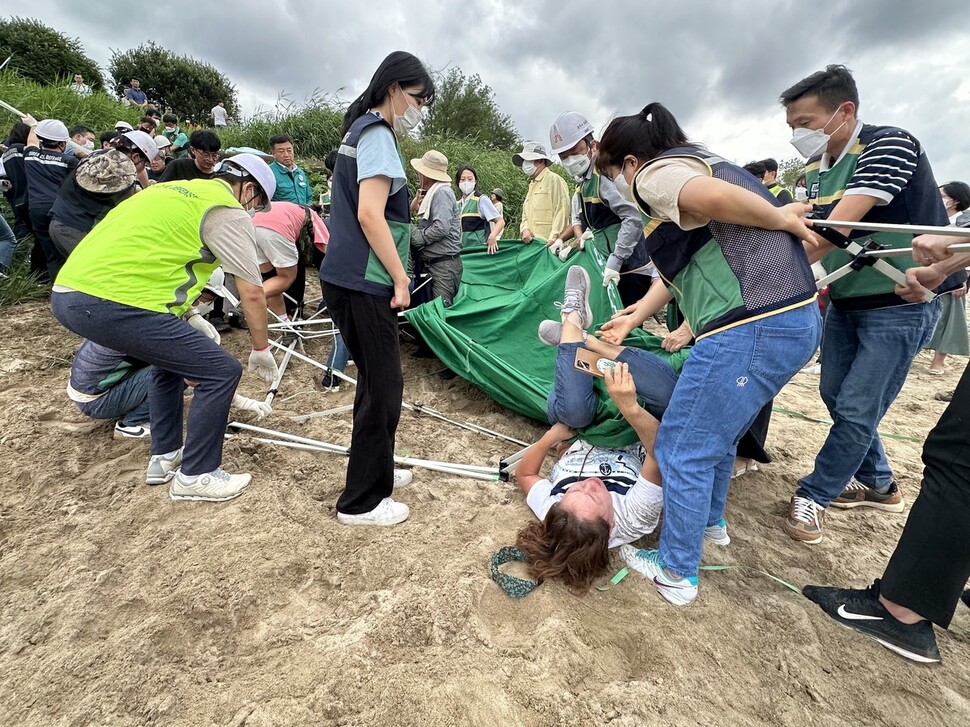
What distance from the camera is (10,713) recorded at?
4.24ft

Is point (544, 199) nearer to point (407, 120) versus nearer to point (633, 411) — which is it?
point (407, 120)

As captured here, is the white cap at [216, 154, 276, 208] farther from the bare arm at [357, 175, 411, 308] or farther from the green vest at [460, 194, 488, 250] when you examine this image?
the green vest at [460, 194, 488, 250]

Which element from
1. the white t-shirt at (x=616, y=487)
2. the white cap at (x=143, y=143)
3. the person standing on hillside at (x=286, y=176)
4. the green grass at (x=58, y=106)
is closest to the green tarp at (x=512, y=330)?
the white t-shirt at (x=616, y=487)

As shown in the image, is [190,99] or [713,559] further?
[190,99]

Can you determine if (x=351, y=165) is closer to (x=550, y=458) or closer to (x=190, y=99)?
(x=550, y=458)

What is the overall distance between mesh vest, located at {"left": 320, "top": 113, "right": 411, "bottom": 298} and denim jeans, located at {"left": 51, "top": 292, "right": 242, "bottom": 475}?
26.0 inches

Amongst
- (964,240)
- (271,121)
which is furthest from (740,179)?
(271,121)

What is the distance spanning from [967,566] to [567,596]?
1124 mm

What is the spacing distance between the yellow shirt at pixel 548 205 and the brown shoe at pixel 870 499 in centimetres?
346

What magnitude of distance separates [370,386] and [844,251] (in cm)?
200

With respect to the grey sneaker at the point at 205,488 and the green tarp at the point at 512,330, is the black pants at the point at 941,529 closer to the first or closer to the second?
the green tarp at the point at 512,330

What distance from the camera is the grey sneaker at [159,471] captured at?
233 centimetres

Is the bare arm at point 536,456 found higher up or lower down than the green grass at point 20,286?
higher up

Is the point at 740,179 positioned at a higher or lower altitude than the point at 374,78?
lower
